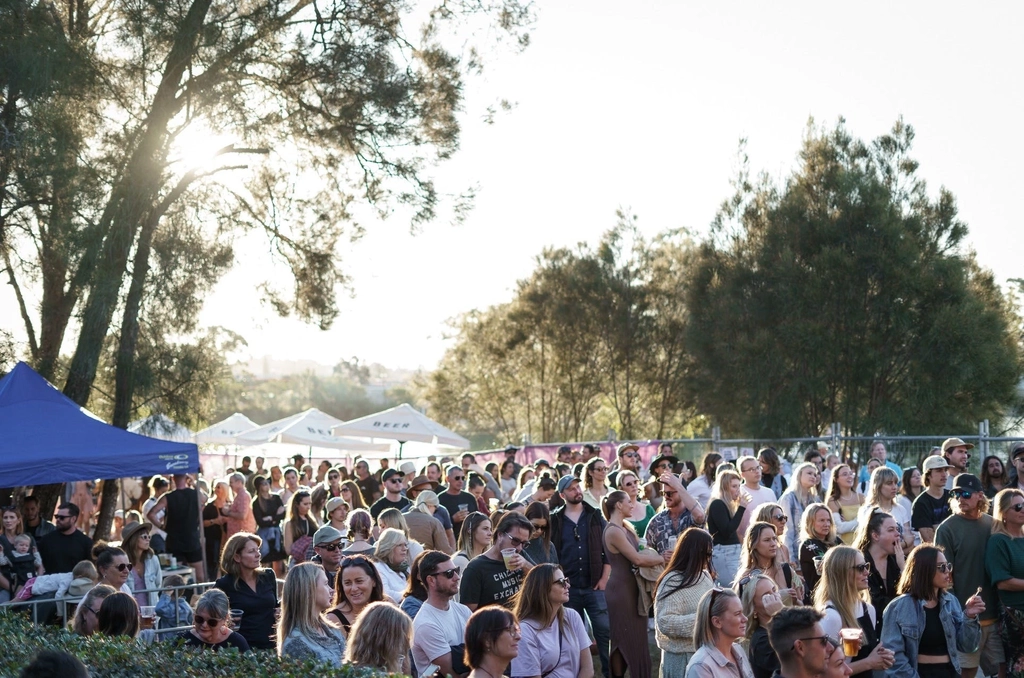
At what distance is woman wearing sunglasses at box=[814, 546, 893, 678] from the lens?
6.68m

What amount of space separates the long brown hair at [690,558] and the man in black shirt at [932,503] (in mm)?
3748

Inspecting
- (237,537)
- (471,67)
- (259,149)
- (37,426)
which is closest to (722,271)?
(471,67)

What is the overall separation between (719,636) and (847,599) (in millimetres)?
1244

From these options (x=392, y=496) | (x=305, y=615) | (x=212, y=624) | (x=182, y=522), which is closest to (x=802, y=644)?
(x=305, y=615)

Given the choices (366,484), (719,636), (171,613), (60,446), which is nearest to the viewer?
(719,636)

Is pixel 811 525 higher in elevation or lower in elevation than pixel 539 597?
higher

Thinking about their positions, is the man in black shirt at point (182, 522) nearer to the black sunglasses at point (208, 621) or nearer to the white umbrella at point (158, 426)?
the white umbrella at point (158, 426)

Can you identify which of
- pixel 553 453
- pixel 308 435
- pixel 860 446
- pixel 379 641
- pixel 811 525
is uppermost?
pixel 308 435

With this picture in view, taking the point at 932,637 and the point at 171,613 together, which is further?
the point at 171,613

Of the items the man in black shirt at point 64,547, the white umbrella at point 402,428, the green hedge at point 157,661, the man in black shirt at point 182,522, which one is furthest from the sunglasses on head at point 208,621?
the white umbrella at point 402,428

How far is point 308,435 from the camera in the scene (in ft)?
94.7

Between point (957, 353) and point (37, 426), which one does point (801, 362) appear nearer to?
point (957, 353)

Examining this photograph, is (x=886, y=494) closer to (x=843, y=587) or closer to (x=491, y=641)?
(x=843, y=587)

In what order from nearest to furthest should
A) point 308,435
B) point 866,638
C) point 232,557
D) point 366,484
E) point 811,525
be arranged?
point 866,638
point 232,557
point 811,525
point 366,484
point 308,435
